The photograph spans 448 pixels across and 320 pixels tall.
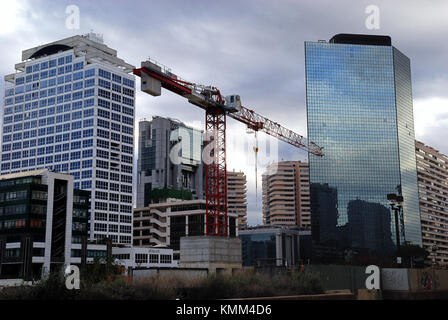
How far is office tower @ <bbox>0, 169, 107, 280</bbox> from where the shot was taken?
107 m

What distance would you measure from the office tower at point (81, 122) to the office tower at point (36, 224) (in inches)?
1164

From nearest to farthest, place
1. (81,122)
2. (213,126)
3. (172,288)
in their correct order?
(172,288)
(213,126)
(81,122)

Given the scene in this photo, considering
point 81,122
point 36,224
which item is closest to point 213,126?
point 36,224

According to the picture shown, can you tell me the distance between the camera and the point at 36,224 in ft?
357

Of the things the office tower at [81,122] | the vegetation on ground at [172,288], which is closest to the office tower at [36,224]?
the office tower at [81,122]

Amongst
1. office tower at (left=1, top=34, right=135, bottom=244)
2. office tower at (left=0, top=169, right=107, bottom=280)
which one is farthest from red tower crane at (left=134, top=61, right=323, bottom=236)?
office tower at (left=1, top=34, right=135, bottom=244)

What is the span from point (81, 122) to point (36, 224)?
54.0 m

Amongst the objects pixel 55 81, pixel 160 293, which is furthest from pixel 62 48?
pixel 160 293

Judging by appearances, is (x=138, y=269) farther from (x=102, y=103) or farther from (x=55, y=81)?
(x=55, y=81)

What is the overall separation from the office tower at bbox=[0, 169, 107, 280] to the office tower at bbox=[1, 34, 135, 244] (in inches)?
1164

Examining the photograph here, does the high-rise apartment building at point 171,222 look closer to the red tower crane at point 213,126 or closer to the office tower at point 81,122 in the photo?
the office tower at point 81,122

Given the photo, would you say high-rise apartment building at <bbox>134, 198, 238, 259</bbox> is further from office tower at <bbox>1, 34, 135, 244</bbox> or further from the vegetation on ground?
the vegetation on ground

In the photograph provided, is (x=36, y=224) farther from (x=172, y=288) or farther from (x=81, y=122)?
(x=172, y=288)

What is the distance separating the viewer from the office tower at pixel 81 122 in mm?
152250
